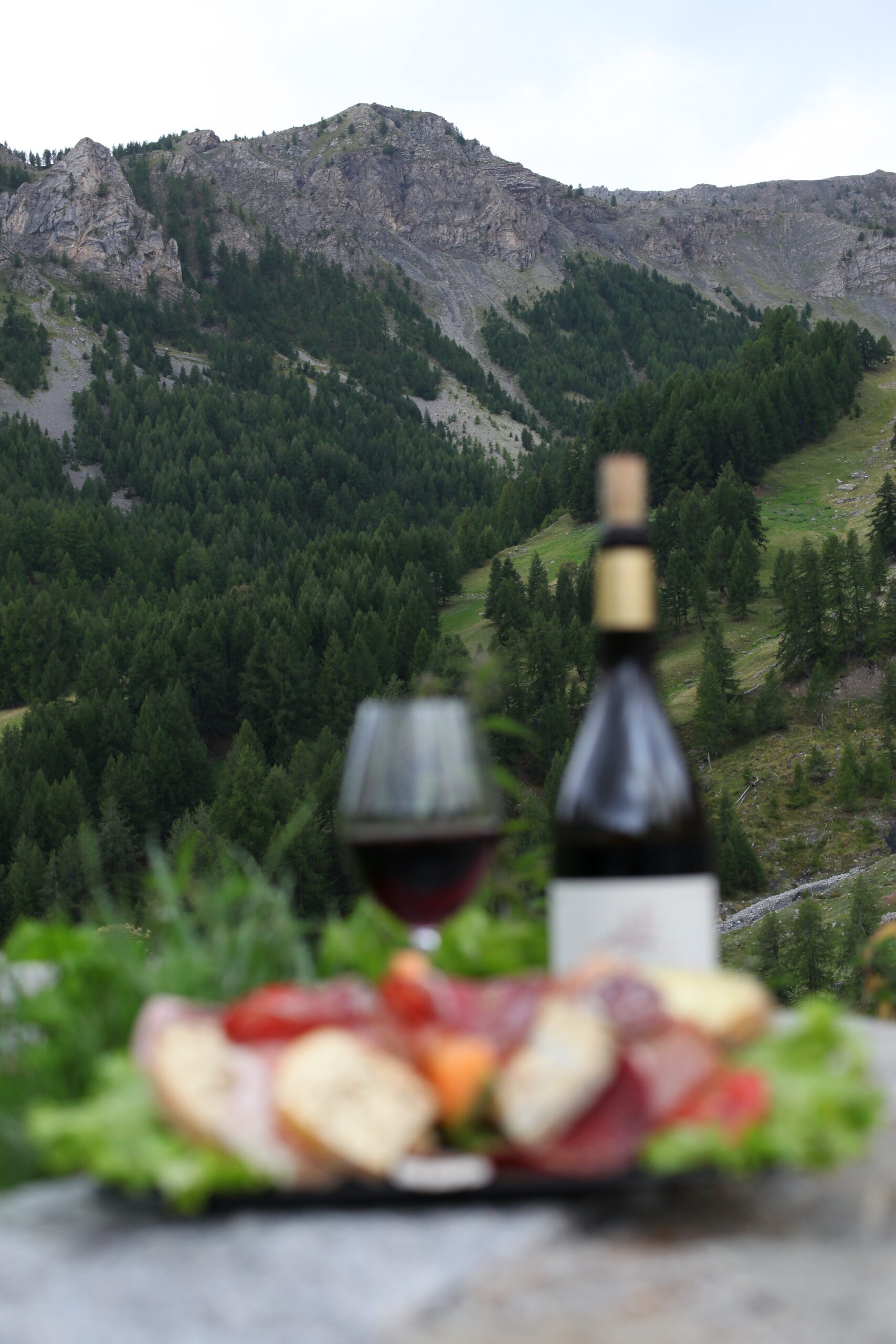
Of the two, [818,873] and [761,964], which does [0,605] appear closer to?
[818,873]

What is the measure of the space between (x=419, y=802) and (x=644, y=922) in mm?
461

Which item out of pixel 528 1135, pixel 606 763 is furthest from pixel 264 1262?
pixel 606 763

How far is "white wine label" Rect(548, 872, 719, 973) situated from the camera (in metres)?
1.99

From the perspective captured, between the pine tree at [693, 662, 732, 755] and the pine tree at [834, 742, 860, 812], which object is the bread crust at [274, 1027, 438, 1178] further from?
the pine tree at [693, 662, 732, 755]

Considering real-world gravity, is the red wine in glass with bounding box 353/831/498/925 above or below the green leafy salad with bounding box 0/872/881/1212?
above

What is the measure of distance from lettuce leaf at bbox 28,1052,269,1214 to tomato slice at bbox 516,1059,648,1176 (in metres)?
0.36

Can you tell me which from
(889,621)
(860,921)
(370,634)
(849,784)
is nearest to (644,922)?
(860,921)

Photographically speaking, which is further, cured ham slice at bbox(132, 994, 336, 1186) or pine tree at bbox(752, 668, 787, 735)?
pine tree at bbox(752, 668, 787, 735)

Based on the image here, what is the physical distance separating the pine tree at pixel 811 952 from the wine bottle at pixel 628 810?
48668mm

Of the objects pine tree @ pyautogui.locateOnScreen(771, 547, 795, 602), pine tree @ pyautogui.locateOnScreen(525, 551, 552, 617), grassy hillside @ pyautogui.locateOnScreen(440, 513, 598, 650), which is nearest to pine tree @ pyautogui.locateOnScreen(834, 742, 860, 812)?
pine tree @ pyautogui.locateOnScreen(771, 547, 795, 602)

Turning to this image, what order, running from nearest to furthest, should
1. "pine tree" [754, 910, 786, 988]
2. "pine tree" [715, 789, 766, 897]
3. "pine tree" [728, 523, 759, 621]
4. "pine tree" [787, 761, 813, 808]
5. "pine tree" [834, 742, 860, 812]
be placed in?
"pine tree" [754, 910, 786, 988]
"pine tree" [715, 789, 766, 897]
"pine tree" [834, 742, 860, 812]
"pine tree" [787, 761, 813, 808]
"pine tree" [728, 523, 759, 621]

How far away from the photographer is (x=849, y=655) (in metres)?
88.6

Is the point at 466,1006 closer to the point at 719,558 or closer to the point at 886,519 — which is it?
the point at 886,519

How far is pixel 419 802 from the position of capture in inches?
85.7
